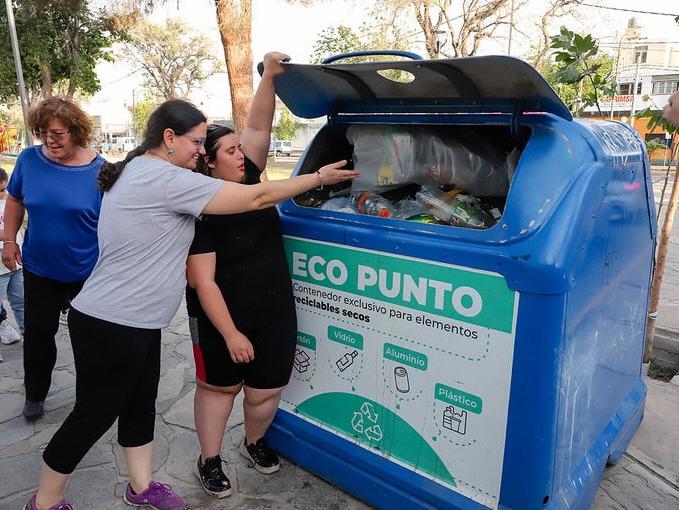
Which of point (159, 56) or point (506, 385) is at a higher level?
point (159, 56)

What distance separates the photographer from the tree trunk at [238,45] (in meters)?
6.71

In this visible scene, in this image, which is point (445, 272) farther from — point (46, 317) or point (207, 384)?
point (46, 317)

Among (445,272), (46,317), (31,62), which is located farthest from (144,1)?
(445,272)

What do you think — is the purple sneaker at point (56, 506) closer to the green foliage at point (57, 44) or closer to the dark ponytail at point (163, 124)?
the dark ponytail at point (163, 124)

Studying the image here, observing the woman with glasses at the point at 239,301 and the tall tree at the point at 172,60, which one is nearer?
the woman with glasses at the point at 239,301

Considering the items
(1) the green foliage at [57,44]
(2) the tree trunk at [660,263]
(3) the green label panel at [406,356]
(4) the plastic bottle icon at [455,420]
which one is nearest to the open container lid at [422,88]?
(3) the green label panel at [406,356]

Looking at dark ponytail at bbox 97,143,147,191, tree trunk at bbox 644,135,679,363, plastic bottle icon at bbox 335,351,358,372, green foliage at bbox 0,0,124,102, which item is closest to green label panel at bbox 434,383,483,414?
plastic bottle icon at bbox 335,351,358,372

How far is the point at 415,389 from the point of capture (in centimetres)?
185

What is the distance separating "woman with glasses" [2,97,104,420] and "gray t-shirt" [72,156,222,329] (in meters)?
0.90

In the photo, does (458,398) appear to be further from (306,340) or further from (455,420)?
(306,340)

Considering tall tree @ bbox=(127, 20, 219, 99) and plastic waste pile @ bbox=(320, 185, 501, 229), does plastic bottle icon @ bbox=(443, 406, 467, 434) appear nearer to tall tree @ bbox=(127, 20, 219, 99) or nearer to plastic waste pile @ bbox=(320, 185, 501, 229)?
plastic waste pile @ bbox=(320, 185, 501, 229)

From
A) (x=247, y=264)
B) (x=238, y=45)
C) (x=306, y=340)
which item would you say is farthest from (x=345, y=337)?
(x=238, y=45)

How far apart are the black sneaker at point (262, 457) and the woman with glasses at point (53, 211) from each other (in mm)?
1155

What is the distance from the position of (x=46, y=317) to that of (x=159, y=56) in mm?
31474
